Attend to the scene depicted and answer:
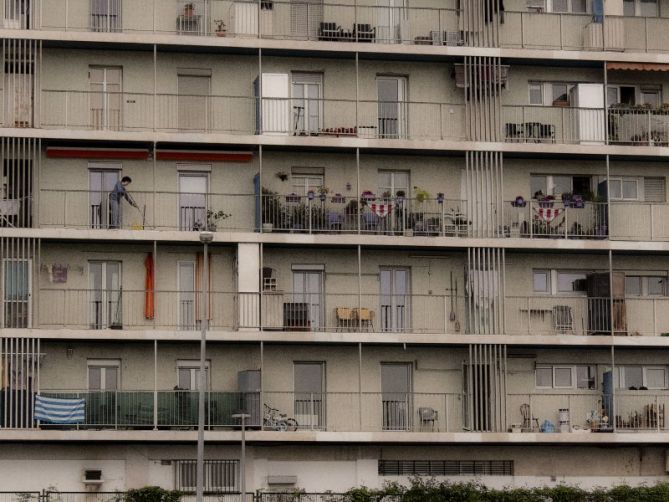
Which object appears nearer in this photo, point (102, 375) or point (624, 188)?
point (102, 375)

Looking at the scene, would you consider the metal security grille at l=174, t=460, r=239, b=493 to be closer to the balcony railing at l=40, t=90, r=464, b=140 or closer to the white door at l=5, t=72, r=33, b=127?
the balcony railing at l=40, t=90, r=464, b=140

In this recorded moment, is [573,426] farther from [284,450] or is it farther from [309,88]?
[309,88]

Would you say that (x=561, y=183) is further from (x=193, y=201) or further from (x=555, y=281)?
(x=193, y=201)

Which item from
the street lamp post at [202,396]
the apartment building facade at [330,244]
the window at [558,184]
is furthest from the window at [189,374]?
the window at [558,184]

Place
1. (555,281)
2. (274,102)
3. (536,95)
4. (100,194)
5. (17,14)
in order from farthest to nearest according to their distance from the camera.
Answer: (536,95) → (555,281) → (274,102) → (100,194) → (17,14)

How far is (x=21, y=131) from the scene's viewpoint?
2405 inches

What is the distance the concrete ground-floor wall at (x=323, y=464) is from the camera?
199 feet

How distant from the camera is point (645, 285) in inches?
2581

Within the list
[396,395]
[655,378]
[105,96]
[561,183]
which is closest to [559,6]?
[561,183]

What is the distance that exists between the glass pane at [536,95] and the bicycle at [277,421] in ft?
43.8

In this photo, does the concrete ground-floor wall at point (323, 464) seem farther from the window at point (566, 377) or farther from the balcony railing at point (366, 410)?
the window at point (566, 377)

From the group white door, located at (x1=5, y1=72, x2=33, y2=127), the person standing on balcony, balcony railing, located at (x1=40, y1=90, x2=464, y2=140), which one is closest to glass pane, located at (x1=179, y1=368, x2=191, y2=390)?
the person standing on balcony

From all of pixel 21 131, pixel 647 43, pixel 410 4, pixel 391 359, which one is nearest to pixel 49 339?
pixel 21 131

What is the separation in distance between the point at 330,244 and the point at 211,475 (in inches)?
315
